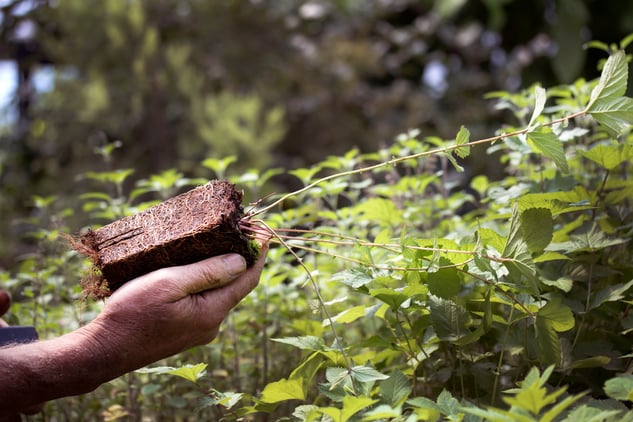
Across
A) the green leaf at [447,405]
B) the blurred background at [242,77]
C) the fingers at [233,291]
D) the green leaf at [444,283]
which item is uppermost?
the blurred background at [242,77]

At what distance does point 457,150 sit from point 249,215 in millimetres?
376

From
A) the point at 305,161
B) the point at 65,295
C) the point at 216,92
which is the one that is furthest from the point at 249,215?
the point at 216,92

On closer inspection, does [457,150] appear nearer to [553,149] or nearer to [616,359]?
[553,149]

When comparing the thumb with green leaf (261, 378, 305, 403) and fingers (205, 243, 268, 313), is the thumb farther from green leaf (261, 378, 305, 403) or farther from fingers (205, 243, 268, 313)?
green leaf (261, 378, 305, 403)

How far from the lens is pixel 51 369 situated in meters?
1.00

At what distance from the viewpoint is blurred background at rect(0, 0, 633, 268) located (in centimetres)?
582

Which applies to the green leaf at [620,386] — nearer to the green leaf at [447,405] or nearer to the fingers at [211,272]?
the green leaf at [447,405]

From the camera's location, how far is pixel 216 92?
7383 mm

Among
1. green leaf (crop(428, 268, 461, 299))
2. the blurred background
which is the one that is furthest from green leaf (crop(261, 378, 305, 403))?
the blurred background

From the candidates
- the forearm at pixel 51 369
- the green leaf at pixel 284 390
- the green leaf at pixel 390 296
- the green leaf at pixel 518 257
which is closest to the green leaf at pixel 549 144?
the green leaf at pixel 518 257

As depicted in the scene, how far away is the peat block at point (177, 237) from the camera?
109cm

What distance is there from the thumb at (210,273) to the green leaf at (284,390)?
21 cm

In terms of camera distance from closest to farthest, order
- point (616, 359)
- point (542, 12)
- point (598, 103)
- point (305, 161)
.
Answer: point (598, 103)
point (616, 359)
point (542, 12)
point (305, 161)

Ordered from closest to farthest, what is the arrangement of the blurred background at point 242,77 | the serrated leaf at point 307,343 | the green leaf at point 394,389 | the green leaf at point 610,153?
the green leaf at point 394,389
the serrated leaf at point 307,343
the green leaf at point 610,153
the blurred background at point 242,77
